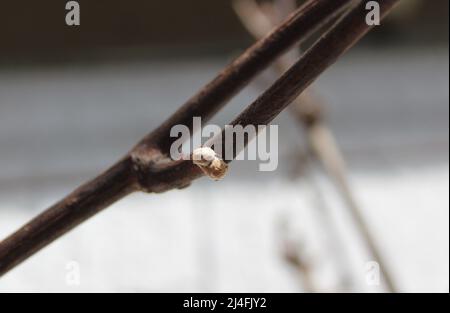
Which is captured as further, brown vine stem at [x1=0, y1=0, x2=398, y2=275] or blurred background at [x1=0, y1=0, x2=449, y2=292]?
blurred background at [x1=0, y1=0, x2=449, y2=292]

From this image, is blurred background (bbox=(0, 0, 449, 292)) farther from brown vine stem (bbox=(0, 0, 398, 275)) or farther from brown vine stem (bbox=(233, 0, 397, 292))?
brown vine stem (bbox=(0, 0, 398, 275))

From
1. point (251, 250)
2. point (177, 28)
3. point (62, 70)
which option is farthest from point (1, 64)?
point (251, 250)

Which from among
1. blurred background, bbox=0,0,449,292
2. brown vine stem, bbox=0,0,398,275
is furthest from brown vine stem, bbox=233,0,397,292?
blurred background, bbox=0,0,449,292

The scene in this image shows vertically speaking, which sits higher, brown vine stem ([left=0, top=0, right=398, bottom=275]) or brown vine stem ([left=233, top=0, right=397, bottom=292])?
brown vine stem ([left=233, top=0, right=397, bottom=292])

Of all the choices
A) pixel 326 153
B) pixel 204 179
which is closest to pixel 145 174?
pixel 326 153

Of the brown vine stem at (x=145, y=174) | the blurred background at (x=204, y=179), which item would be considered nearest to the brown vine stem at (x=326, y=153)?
the brown vine stem at (x=145, y=174)

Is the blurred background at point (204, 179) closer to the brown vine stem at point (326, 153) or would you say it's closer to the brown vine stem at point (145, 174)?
the brown vine stem at point (326, 153)

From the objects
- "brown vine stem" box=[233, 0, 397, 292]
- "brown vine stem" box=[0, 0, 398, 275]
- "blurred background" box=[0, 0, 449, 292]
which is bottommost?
"brown vine stem" box=[0, 0, 398, 275]

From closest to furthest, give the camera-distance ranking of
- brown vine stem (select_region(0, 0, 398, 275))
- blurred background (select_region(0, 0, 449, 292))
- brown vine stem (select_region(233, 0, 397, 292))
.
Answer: brown vine stem (select_region(0, 0, 398, 275)), brown vine stem (select_region(233, 0, 397, 292)), blurred background (select_region(0, 0, 449, 292))

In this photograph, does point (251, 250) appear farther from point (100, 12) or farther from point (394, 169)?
point (100, 12)
